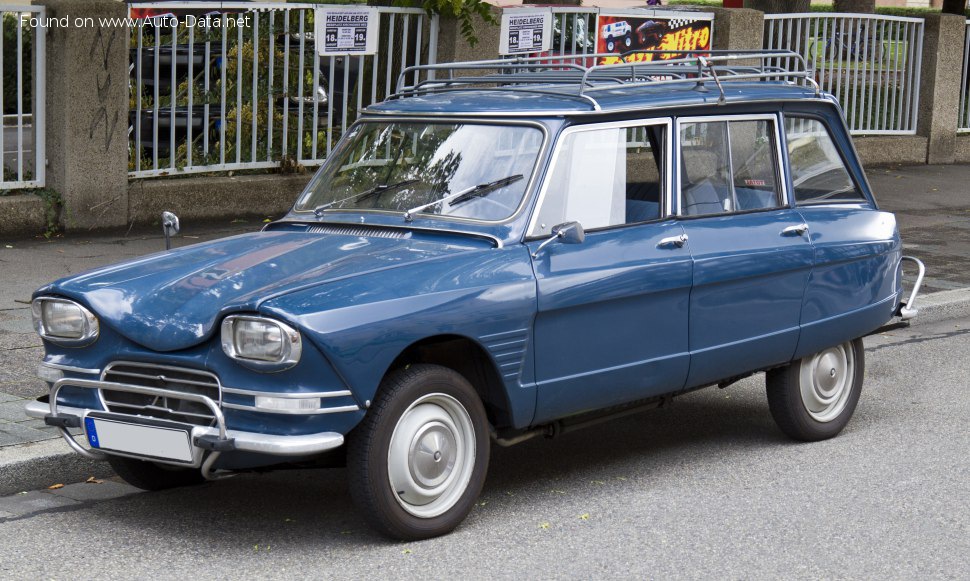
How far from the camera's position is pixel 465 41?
45.4 feet

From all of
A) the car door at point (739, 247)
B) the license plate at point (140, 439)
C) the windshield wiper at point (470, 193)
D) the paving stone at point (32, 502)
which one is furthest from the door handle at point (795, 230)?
the paving stone at point (32, 502)

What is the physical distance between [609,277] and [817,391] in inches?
67.5

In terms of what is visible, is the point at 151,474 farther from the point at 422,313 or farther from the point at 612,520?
the point at 612,520

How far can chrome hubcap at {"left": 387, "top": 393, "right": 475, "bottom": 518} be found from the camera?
195 inches

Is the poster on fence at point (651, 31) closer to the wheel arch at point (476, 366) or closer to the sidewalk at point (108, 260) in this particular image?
the sidewalk at point (108, 260)

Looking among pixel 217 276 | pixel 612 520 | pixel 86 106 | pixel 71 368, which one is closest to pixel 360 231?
pixel 217 276

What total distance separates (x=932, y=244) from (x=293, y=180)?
19.5 feet

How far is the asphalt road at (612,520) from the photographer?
4891mm

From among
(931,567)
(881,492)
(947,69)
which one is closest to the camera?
(931,567)

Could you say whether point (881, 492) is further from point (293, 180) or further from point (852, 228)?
point (293, 180)

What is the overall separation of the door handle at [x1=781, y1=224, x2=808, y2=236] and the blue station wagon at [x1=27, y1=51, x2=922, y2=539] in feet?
0.05

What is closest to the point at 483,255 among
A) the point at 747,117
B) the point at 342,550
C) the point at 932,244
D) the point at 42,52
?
the point at 342,550

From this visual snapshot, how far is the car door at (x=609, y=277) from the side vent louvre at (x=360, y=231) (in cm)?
58

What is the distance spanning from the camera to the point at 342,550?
503 centimetres
